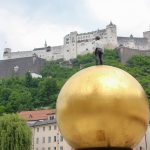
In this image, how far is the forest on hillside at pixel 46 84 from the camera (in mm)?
79250

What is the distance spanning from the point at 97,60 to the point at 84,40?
108 metres

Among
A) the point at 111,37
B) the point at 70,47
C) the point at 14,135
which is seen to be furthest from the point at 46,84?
the point at 14,135

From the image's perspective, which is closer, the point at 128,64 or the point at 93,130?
the point at 93,130

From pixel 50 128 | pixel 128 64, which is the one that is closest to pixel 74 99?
pixel 50 128

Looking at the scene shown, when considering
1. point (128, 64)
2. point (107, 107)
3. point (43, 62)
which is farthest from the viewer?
Result: point (43, 62)

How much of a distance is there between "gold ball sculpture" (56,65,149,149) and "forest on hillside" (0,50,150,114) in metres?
64.2

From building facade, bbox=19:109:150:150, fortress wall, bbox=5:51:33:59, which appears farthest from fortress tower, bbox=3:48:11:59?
building facade, bbox=19:109:150:150

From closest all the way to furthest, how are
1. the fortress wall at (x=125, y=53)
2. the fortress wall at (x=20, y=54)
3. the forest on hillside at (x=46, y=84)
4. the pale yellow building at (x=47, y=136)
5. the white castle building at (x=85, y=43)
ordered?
the pale yellow building at (x=47, y=136)
the forest on hillside at (x=46, y=84)
the fortress wall at (x=125, y=53)
the white castle building at (x=85, y=43)
the fortress wall at (x=20, y=54)

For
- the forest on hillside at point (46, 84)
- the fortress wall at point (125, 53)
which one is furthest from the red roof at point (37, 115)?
the fortress wall at point (125, 53)

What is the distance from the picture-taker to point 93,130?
417cm

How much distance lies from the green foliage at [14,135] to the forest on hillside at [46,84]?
31.2 meters

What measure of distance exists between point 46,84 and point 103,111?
8317cm

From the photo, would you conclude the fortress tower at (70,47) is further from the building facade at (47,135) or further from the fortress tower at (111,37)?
the building facade at (47,135)

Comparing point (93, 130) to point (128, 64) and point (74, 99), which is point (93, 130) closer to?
point (74, 99)
